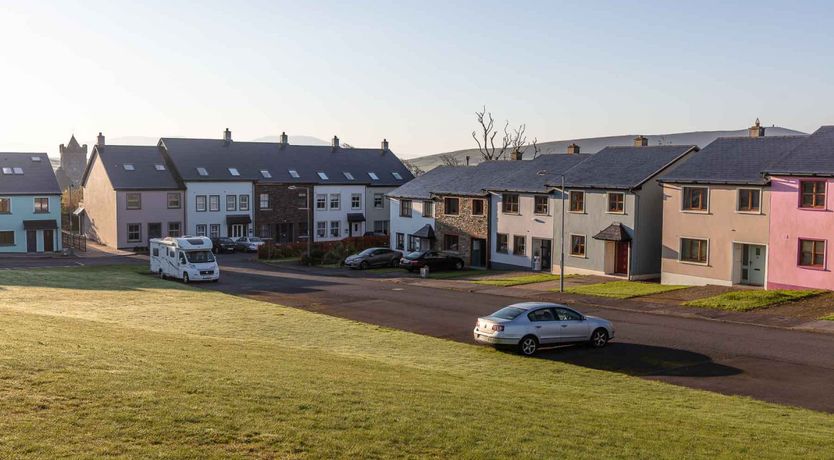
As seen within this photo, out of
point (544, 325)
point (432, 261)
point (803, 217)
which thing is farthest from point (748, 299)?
point (432, 261)

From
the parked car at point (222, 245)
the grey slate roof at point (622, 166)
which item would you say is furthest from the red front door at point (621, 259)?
the parked car at point (222, 245)

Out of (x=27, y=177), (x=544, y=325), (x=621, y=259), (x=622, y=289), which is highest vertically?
(x=27, y=177)

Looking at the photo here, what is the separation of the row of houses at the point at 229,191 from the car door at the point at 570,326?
46338 mm

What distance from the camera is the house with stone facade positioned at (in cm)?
7025

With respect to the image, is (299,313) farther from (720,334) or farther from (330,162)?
(330,162)

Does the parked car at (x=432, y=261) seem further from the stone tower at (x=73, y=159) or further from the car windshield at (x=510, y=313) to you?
the stone tower at (x=73, y=159)

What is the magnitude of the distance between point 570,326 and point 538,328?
4.51 feet

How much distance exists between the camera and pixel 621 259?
155 ft

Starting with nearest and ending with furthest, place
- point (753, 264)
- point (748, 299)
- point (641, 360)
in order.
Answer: point (641, 360) → point (748, 299) → point (753, 264)

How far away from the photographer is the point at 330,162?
85312 millimetres

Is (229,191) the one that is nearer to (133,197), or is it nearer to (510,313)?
(133,197)

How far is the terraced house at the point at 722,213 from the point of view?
4000cm

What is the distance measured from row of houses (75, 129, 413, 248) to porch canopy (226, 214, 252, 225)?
67 mm

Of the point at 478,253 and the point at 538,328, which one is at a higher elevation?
the point at 478,253
